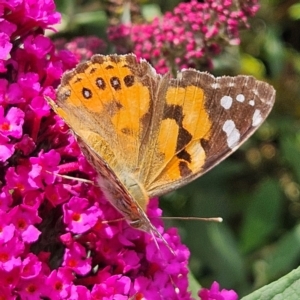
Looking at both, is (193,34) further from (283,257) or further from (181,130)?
(283,257)

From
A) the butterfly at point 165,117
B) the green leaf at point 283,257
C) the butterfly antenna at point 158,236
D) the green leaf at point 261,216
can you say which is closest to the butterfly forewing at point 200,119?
the butterfly at point 165,117

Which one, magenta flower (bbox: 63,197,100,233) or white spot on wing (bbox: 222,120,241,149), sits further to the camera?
white spot on wing (bbox: 222,120,241,149)

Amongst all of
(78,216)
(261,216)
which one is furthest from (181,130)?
(261,216)

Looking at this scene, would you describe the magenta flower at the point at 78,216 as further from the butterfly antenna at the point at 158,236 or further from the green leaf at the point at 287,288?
the green leaf at the point at 287,288

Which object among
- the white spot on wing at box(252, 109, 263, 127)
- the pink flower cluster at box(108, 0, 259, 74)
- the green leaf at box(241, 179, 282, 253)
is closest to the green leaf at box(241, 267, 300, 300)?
the white spot on wing at box(252, 109, 263, 127)

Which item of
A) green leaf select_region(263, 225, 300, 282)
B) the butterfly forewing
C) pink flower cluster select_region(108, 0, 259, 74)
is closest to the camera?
the butterfly forewing

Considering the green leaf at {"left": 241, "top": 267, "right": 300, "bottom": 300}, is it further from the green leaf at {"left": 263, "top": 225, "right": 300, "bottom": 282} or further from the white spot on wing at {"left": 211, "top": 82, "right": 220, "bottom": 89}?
the green leaf at {"left": 263, "top": 225, "right": 300, "bottom": 282}
